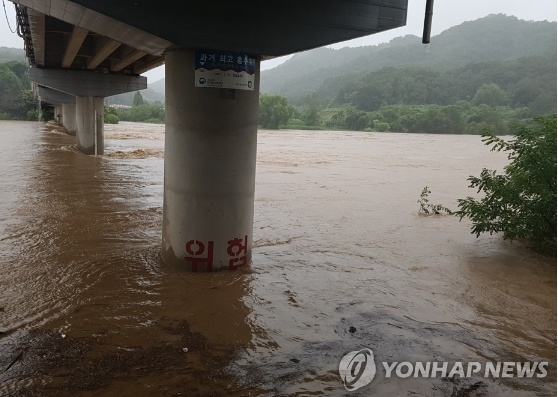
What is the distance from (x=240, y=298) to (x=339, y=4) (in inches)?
157

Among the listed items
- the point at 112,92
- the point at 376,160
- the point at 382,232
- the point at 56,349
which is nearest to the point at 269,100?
the point at 376,160

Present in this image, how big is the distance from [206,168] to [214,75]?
3.85 feet

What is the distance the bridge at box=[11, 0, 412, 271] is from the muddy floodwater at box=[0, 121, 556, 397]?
0.69 m

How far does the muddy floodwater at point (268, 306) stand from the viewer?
13.3ft

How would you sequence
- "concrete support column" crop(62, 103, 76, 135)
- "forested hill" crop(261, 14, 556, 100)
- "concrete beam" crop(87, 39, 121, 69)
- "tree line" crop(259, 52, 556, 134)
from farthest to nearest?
"forested hill" crop(261, 14, 556, 100), "tree line" crop(259, 52, 556, 134), "concrete support column" crop(62, 103, 76, 135), "concrete beam" crop(87, 39, 121, 69)

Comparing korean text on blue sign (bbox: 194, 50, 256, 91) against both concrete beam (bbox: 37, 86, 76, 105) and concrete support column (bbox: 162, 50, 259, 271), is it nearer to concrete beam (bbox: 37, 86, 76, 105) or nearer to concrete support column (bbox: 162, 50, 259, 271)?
concrete support column (bbox: 162, 50, 259, 271)

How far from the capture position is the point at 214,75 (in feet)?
19.7

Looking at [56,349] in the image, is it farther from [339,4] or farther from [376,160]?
[376,160]

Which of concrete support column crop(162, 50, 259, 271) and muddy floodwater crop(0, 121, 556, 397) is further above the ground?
concrete support column crop(162, 50, 259, 271)

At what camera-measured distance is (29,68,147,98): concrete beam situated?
20719 millimetres

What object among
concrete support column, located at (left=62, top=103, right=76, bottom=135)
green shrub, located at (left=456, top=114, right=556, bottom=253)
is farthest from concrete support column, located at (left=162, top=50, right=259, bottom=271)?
concrete support column, located at (left=62, top=103, right=76, bottom=135)

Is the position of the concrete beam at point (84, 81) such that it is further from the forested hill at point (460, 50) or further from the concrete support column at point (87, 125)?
the forested hill at point (460, 50)

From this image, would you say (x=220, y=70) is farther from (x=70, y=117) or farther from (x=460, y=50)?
(x=460, y=50)

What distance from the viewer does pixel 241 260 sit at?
6844 millimetres
